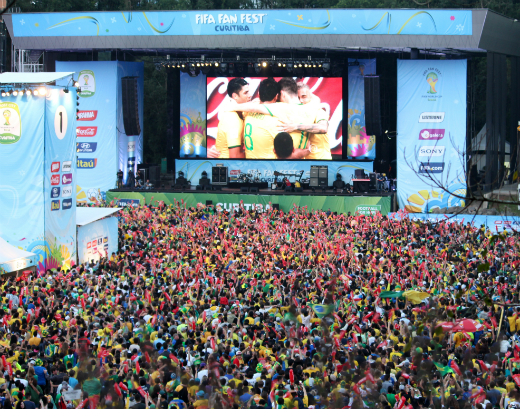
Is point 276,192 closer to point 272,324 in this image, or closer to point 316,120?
point 316,120

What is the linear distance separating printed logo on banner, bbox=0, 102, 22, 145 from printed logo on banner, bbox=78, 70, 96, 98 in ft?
40.1

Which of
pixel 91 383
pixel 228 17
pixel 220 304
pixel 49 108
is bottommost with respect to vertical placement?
pixel 220 304

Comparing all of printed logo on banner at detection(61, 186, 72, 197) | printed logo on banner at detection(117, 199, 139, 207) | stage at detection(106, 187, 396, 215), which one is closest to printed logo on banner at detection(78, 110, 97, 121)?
stage at detection(106, 187, 396, 215)

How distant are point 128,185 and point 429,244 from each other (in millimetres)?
15716

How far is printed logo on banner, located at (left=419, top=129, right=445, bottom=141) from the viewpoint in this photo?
1004 inches

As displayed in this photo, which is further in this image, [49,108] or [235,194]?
[235,194]

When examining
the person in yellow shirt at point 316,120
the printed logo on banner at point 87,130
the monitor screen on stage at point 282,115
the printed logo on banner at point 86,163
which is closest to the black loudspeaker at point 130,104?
the printed logo on banner at point 87,130

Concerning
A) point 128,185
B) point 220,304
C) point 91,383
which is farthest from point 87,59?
point 91,383

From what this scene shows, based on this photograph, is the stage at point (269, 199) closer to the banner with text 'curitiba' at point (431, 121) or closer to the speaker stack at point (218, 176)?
the banner with text 'curitiba' at point (431, 121)

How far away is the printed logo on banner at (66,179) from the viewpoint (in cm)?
1670

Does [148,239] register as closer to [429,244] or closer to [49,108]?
[49,108]

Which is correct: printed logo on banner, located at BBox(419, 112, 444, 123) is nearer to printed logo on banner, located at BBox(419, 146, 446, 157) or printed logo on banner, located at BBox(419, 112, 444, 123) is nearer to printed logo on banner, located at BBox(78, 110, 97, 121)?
printed logo on banner, located at BBox(419, 146, 446, 157)

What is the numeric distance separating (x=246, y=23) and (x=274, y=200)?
286 inches

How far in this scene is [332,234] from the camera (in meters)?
18.6
